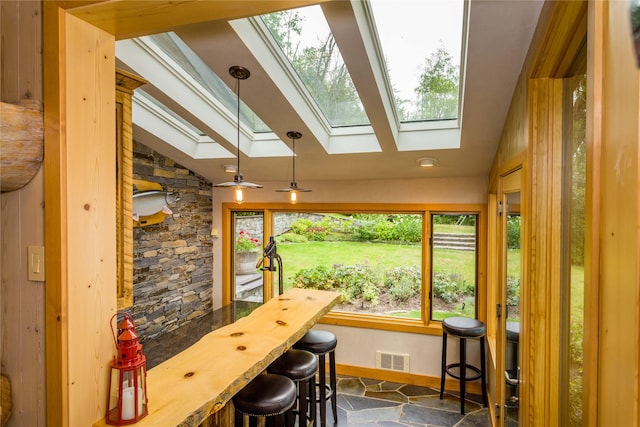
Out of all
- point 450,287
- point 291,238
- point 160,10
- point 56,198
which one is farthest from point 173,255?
point 160,10

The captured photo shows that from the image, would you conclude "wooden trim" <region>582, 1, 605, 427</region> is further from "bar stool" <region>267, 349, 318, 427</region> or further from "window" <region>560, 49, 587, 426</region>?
"bar stool" <region>267, 349, 318, 427</region>

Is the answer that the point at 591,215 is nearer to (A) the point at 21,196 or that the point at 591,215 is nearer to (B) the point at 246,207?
(A) the point at 21,196

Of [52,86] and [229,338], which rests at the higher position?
[52,86]

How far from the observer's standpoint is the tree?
7.13 feet

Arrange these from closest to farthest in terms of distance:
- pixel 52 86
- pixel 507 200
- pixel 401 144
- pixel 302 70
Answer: pixel 52 86 < pixel 507 200 < pixel 302 70 < pixel 401 144

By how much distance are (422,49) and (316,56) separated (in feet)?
2.11

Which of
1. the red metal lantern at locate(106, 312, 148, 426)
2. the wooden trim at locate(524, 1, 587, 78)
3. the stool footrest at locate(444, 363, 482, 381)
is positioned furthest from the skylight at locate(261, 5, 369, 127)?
the stool footrest at locate(444, 363, 482, 381)

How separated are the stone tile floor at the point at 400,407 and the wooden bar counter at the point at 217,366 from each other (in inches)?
52.8

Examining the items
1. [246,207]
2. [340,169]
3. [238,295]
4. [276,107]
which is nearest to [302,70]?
[276,107]

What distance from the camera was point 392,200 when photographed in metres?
4.04

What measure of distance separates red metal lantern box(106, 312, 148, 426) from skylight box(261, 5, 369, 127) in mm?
1698

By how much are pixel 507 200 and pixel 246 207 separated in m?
3.20

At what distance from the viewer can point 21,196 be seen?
125 cm

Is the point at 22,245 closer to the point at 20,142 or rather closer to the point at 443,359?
the point at 20,142
